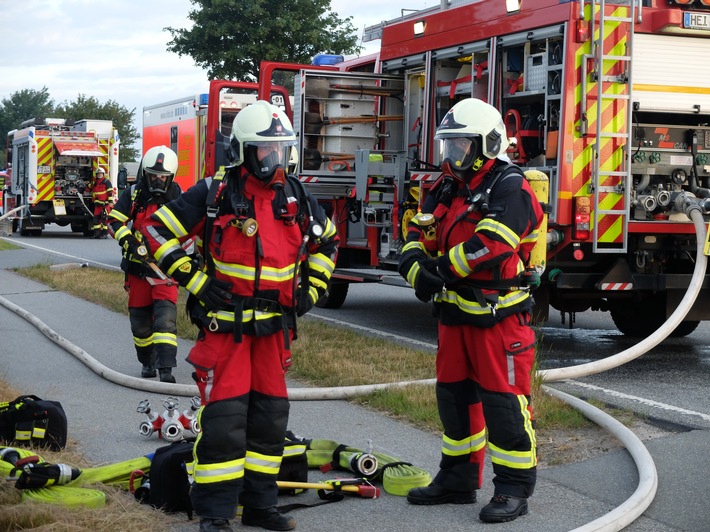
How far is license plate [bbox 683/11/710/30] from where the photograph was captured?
8.88 m

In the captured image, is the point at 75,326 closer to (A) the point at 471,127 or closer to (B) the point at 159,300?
(B) the point at 159,300

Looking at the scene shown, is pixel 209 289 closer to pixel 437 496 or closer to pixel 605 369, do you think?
pixel 437 496

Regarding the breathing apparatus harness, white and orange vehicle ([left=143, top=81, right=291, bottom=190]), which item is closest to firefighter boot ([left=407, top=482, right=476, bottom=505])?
the breathing apparatus harness

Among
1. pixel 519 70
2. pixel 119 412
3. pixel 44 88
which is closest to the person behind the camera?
pixel 119 412

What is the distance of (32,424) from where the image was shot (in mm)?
5738

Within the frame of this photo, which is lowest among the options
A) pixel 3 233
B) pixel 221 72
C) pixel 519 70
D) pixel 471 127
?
pixel 3 233

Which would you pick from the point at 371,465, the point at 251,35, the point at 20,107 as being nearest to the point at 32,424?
the point at 371,465

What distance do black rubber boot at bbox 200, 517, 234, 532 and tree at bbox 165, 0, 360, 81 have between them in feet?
106

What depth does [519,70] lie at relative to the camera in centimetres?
938

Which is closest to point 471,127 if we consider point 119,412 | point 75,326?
point 119,412

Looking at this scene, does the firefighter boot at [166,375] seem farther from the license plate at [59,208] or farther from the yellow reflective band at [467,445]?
the license plate at [59,208]

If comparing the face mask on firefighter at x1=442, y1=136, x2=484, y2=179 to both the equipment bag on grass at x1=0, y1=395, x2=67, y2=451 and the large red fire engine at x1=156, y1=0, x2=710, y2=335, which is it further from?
the large red fire engine at x1=156, y1=0, x2=710, y2=335

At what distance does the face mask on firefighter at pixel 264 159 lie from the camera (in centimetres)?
476

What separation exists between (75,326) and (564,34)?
19.1 feet
